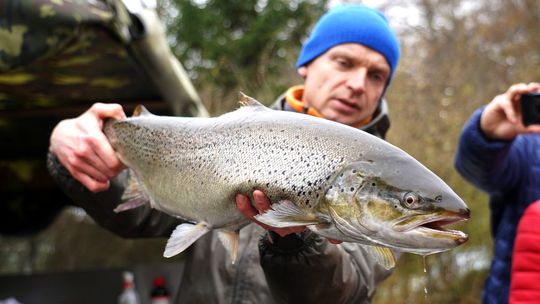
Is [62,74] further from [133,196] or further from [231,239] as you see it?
[231,239]

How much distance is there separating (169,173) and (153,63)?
213 cm

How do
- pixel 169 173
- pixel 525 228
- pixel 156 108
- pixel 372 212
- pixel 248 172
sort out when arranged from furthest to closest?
pixel 156 108 → pixel 525 228 → pixel 169 173 → pixel 248 172 → pixel 372 212

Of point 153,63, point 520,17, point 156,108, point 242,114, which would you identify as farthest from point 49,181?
point 520,17

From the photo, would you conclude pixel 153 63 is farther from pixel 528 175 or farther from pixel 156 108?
pixel 528 175

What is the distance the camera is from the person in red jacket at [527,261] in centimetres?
298

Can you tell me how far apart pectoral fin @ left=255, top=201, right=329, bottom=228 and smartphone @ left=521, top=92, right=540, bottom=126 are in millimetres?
1708

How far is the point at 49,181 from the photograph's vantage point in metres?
7.00

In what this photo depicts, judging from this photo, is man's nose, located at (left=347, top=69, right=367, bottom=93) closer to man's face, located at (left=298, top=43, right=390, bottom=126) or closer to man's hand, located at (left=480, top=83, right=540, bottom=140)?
man's face, located at (left=298, top=43, right=390, bottom=126)

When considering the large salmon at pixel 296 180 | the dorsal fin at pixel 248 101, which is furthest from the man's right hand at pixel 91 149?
the dorsal fin at pixel 248 101

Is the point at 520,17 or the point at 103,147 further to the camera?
the point at 520,17

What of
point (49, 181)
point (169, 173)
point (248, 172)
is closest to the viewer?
point (248, 172)

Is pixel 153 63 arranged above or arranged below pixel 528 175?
below

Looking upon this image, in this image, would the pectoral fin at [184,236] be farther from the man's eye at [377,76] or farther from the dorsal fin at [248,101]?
the man's eye at [377,76]

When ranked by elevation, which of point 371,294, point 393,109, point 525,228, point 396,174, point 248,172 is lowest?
point 393,109
